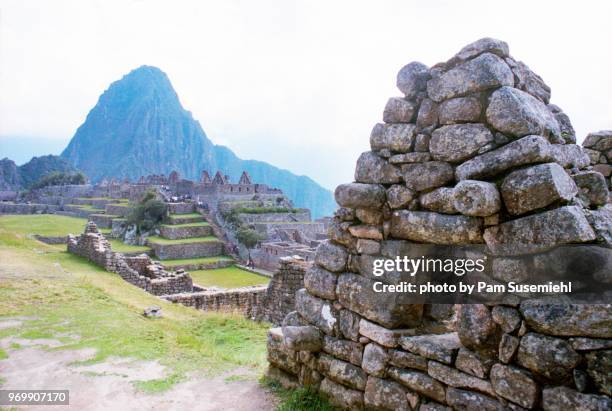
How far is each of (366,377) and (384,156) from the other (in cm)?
217

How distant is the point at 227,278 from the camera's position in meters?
32.4

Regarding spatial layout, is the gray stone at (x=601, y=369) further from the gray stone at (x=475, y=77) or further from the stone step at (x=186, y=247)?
the stone step at (x=186, y=247)

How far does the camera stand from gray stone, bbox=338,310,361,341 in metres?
4.47

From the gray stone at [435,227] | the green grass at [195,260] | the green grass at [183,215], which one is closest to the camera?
the gray stone at [435,227]

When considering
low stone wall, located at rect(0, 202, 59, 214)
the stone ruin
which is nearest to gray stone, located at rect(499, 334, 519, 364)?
the stone ruin

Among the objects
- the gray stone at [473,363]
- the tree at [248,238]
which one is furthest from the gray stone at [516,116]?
the tree at [248,238]

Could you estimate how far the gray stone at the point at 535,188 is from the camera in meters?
3.12

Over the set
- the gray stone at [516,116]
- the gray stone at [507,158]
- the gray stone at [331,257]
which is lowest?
the gray stone at [331,257]

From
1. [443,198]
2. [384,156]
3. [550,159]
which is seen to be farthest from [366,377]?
[550,159]

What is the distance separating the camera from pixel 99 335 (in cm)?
718

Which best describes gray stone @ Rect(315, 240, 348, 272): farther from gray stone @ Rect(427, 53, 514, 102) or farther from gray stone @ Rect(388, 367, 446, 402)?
gray stone @ Rect(427, 53, 514, 102)

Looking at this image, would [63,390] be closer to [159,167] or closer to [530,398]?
[530,398]

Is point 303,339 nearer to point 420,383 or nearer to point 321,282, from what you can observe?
point 321,282

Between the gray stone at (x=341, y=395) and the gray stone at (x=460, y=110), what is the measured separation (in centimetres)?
272
